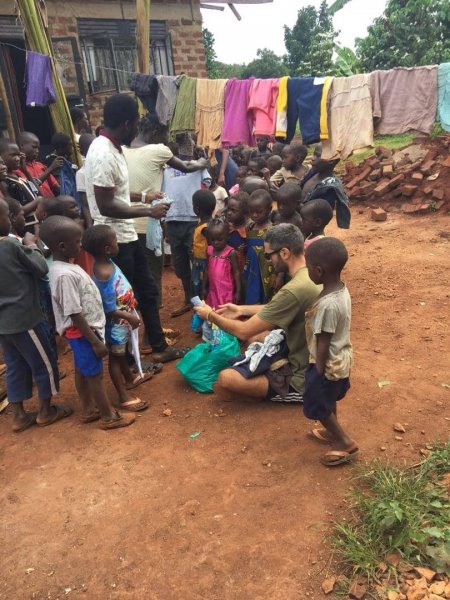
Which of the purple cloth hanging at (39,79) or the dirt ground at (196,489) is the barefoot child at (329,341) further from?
the purple cloth hanging at (39,79)

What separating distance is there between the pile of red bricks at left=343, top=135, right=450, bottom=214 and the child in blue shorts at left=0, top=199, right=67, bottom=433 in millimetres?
6708

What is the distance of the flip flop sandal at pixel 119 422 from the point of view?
304cm

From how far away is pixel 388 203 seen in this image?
28.0 feet

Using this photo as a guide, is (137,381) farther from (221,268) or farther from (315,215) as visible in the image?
(315,215)

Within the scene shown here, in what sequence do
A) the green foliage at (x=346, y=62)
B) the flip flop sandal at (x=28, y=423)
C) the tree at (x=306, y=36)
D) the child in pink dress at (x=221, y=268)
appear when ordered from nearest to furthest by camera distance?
the flip flop sandal at (x=28, y=423), the child in pink dress at (x=221, y=268), the green foliage at (x=346, y=62), the tree at (x=306, y=36)

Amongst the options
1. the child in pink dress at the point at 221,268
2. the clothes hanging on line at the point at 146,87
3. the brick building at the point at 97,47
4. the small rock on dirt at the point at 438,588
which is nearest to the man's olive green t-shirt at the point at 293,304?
the child in pink dress at the point at 221,268

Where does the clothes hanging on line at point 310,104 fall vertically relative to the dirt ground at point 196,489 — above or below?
above

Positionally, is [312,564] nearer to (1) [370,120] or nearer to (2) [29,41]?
(1) [370,120]

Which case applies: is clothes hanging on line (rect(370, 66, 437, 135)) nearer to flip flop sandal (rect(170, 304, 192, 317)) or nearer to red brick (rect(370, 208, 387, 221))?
red brick (rect(370, 208, 387, 221))

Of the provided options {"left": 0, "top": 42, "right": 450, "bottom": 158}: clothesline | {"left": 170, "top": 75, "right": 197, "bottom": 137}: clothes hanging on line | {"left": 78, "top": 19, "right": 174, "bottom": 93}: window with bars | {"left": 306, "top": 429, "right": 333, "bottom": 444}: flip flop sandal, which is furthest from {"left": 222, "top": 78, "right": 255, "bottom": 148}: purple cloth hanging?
{"left": 306, "top": 429, "right": 333, "bottom": 444}: flip flop sandal

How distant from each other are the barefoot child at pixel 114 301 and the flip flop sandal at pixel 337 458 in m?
1.37

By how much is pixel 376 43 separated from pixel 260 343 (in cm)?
1512

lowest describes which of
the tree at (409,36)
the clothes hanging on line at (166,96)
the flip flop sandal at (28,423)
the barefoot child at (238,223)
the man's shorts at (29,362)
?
the flip flop sandal at (28,423)

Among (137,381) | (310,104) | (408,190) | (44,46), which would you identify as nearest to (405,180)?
(408,190)
